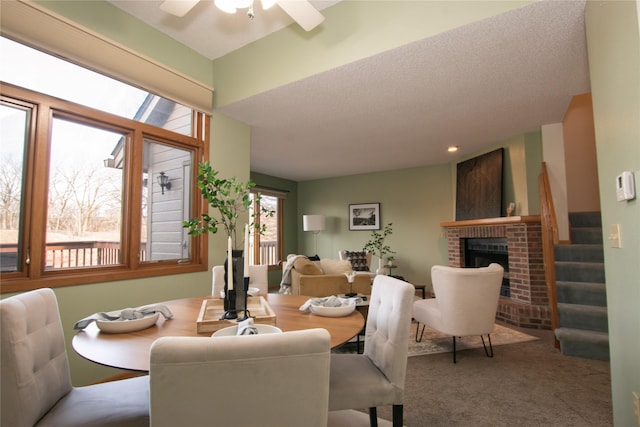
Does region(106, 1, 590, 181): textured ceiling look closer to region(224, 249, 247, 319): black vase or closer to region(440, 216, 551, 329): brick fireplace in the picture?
region(440, 216, 551, 329): brick fireplace

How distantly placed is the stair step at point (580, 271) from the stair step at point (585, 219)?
3.49 ft

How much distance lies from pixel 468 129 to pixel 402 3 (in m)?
2.31

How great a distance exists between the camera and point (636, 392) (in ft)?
4.33

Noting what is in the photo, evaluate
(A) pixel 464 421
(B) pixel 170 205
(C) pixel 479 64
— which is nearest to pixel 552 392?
(A) pixel 464 421

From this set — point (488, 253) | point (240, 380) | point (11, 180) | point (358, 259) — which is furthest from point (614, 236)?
point (358, 259)

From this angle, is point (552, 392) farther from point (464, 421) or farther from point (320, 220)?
point (320, 220)

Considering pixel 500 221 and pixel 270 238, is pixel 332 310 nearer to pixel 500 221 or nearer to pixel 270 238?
pixel 500 221

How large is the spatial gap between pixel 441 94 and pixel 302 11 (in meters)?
1.62

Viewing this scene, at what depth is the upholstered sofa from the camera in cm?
357

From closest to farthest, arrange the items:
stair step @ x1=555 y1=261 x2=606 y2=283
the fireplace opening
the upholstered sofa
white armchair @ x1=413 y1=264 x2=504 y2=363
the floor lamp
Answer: white armchair @ x1=413 y1=264 x2=504 y2=363
stair step @ x1=555 y1=261 x2=606 y2=283
the upholstered sofa
the fireplace opening
the floor lamp

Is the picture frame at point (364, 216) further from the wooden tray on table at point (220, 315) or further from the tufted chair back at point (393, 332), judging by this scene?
the tufted chair back at point (393, 332)

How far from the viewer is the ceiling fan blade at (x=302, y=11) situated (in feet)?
6.20

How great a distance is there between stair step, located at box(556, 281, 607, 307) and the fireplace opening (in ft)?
4.76

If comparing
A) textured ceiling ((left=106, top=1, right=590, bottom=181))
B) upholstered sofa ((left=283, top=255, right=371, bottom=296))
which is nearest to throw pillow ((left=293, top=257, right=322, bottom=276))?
upholstered sofa ((left=283, top=255, right=371, bottom=296))
